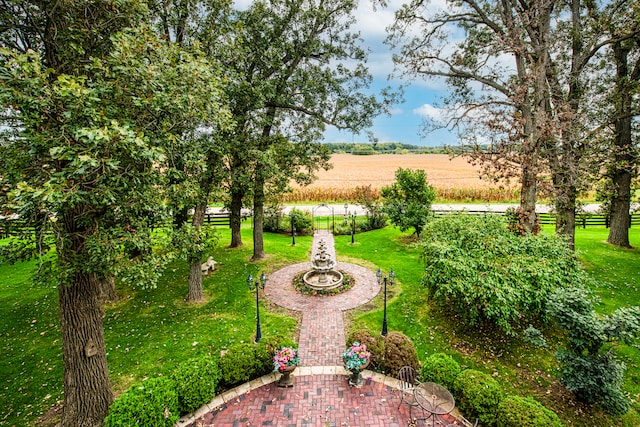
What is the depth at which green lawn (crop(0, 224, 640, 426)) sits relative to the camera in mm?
8096

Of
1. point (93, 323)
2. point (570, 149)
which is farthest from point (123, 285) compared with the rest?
point (570, 149)

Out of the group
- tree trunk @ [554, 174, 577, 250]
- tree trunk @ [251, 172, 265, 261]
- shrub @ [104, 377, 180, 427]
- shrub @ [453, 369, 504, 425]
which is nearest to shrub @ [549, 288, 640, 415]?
shrub @ [453, 369, 504, 425]

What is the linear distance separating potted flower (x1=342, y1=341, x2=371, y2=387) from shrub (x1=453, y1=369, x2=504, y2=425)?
2150mm

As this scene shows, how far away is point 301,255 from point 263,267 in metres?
3.05

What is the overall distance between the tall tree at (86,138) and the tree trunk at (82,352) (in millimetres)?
21

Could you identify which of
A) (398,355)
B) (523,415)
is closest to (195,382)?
(398,355)

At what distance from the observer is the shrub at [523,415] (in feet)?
20.2

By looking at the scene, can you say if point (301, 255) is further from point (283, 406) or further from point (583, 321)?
point (583, 321)

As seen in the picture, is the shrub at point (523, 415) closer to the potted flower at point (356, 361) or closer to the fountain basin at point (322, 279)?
the potted flower at point (356, 361)

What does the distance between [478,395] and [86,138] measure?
895 centimetres

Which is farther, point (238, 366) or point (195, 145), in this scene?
point (195, 145)

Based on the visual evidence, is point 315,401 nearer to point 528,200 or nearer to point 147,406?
point 147,406

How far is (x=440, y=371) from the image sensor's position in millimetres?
7562

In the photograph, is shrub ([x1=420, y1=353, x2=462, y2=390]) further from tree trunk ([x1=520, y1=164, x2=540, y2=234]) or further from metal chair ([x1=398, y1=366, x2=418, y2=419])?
tree trunk ([x1=520, y1=164, x2=540, y2=234])
